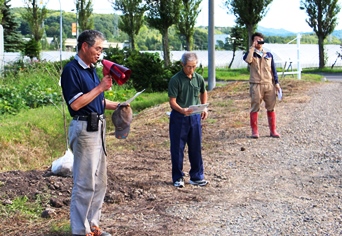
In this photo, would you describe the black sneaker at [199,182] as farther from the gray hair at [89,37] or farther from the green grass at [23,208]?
the gray hair at [89,37]

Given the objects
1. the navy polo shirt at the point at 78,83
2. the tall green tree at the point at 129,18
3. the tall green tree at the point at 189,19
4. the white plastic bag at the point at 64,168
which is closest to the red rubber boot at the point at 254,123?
the white plastic bag at the point at 64,168

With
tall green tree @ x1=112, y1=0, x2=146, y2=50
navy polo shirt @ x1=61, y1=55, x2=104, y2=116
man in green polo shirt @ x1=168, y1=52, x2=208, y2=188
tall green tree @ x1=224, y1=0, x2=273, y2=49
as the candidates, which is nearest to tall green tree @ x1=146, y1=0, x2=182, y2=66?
tall green tree @ x1=224, y1=0, x2=273, y2=49

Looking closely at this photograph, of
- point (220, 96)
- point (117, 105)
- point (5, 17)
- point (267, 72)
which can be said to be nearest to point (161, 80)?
point (220, 96)

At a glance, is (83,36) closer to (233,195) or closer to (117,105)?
(117,105)

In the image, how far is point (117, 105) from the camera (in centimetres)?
601

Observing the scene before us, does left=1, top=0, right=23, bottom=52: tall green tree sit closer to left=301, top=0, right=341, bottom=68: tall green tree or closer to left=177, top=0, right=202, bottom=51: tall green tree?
left=177, top=0, right=202, bottom=51: tall green tree

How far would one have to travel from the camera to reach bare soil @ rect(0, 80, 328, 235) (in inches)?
252

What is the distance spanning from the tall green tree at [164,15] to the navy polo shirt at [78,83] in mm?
24796

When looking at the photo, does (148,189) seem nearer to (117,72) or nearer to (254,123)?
(117,72)

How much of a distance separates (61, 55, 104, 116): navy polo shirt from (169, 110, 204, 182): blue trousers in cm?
237

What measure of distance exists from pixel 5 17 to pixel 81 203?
131 feet

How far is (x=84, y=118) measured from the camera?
221 inches

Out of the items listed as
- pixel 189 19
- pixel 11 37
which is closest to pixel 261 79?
pixel 189 19

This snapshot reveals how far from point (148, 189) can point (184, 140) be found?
77 centimetres
